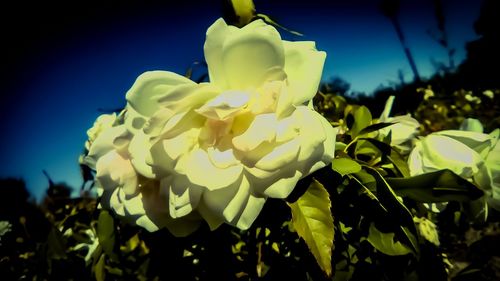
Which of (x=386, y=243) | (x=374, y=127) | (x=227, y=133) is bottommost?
(x=386, y=243)

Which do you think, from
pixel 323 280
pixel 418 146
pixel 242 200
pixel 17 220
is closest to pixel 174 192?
pixel 242 200

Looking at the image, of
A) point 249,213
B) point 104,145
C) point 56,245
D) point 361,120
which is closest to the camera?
point 249,213

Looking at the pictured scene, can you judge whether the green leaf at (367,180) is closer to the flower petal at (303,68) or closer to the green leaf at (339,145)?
the green leaf at (339,145)

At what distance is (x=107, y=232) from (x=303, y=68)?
409 mm

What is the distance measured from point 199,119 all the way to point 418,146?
36 cm

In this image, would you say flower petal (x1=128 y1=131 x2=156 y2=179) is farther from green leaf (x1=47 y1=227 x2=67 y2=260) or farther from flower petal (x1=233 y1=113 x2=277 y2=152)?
green leaf (x1=47 y1=227 x2=67 y2=260)

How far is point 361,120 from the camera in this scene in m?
0.56

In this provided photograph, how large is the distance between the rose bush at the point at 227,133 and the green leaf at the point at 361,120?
7.5 inches

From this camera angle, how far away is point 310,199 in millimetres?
387

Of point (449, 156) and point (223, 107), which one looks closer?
point (223, 107)

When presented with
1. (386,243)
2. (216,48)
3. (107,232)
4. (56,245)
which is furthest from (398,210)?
(56,245)

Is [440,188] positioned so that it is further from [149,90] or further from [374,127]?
[149,90]

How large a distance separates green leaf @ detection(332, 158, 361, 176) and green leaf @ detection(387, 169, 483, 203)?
0.08m

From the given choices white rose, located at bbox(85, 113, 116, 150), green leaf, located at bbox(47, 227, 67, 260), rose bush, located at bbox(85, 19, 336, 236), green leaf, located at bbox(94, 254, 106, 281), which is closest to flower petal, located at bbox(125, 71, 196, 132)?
rose bush, located at bbox(85, 19, 336, 236)
